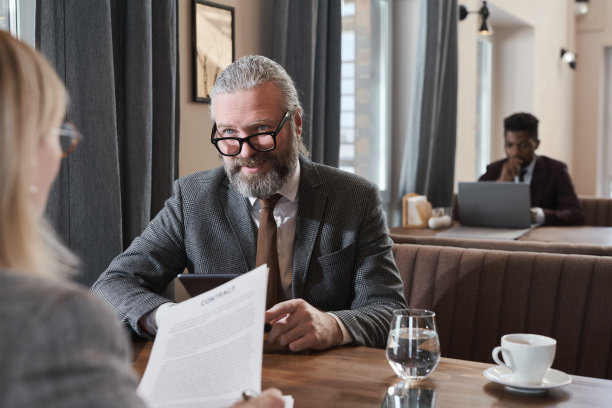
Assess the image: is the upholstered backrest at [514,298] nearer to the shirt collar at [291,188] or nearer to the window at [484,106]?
the shirt collar at [291,188]

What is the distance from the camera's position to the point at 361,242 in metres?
1.76

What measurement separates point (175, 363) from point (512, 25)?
253 inches

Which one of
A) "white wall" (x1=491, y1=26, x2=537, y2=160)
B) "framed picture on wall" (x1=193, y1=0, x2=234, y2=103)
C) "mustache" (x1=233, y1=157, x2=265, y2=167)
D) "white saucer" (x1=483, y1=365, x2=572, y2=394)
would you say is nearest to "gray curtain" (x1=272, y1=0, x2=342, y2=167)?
"framed picture on wall" (x1=193, y1=0, x2=234, y2=103)

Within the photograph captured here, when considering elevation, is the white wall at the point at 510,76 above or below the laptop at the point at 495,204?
above

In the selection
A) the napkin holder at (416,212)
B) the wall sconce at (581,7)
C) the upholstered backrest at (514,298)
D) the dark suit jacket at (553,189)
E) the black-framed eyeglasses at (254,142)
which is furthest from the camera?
the wall sconce at (581,7)

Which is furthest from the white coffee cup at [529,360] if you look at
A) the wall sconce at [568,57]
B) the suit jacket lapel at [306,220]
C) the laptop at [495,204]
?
the wall sconce at [568,57]

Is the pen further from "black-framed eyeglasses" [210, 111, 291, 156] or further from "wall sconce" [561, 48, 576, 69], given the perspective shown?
"wall sconce" [561, 48, 576, 69]

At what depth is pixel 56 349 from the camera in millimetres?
521

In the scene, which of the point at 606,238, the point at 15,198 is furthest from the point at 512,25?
the point at 15,198

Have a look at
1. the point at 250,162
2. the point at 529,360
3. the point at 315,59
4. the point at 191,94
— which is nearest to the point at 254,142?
the point at 250,162

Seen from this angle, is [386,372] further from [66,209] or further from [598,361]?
[66,209]

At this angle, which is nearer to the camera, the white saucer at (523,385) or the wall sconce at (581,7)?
the white saucer at (523,385)

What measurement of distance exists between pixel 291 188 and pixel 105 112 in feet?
2.08

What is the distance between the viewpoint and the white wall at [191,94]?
105 inches
